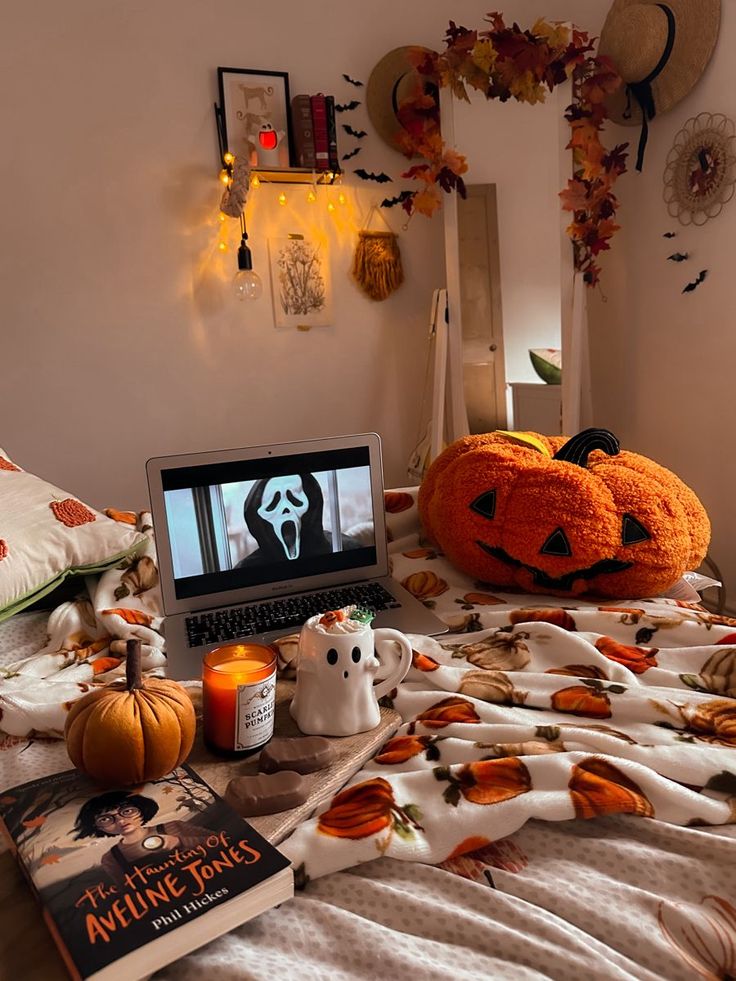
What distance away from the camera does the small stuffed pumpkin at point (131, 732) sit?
688 mm

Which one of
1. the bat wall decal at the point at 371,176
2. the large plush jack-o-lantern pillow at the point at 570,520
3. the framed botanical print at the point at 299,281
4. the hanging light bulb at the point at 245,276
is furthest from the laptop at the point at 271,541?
the bat wall decal at the point at 371,176

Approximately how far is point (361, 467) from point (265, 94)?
1.93m

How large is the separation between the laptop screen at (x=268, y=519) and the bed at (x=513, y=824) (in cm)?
21

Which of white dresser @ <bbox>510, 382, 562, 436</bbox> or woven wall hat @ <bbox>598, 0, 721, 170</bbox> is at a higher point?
woven wall hat @ <bbox>598, 0, 721, 170</bbox>

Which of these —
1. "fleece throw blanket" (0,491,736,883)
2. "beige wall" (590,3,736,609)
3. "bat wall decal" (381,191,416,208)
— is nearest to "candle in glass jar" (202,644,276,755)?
"fleece throw blanket" (0,491,736,883)

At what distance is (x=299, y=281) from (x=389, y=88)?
778 millimetres

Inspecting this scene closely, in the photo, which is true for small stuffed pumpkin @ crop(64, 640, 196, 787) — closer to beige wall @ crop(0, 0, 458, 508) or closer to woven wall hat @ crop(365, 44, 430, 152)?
beige wall @ crop(0, 0, 458, 508)

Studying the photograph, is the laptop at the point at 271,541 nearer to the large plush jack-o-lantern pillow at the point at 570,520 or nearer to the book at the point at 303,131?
the large plush jack-o-lantern pillow at the point at 570,520

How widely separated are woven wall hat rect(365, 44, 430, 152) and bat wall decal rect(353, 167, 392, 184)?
5.4 inches

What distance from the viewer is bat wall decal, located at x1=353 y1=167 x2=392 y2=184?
2926 mm

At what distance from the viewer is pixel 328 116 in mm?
2713

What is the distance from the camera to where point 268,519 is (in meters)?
1.29

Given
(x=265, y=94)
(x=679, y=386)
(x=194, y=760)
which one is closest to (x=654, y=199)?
(x=679, y=386)

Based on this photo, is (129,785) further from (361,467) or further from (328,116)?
(328,116)
